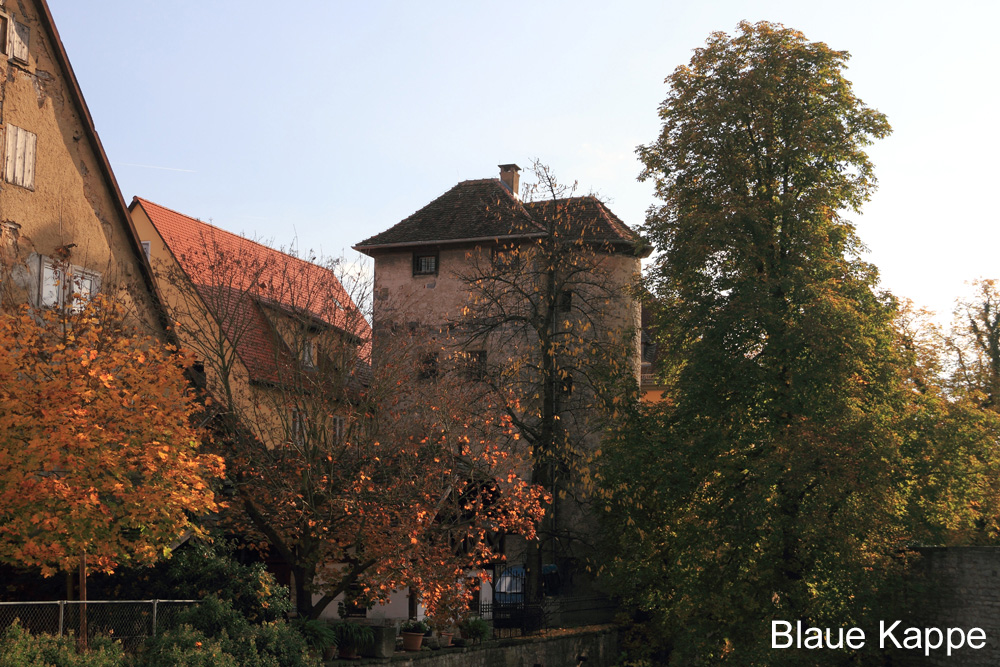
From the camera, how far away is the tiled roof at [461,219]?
3759cm

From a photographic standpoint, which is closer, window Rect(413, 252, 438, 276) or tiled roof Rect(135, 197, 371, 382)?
tiled roof Rect(135, 197, 371, 382)

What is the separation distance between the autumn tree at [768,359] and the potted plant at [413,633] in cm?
593

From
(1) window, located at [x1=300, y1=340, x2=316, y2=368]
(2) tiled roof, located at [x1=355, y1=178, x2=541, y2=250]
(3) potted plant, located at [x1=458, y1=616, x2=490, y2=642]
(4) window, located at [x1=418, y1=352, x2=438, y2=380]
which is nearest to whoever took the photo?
(1) window, located at [x1=300, y1=340, x2=316, y2=368]

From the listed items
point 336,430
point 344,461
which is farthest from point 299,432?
point 336,430

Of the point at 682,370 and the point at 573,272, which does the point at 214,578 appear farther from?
the point at 573,272

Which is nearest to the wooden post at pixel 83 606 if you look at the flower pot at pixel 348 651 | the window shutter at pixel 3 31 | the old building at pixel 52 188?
the old building at pixel 52 188

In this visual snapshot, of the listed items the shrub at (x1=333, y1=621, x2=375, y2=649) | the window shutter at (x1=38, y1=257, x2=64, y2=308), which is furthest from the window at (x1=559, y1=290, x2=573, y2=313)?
the window shutter at (x1=38, y1=257, x2=64, y2=308)

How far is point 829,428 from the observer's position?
69.6 feet

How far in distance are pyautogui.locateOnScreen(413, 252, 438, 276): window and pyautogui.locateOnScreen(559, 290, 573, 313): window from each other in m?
6.45

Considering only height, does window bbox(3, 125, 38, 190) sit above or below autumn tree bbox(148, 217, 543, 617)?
above

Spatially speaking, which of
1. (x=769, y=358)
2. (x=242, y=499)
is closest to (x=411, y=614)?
(x=242, y=499)

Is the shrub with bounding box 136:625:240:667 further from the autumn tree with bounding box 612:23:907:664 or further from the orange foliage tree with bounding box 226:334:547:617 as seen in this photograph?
the autumn tree with bounding box 612:23:907:664

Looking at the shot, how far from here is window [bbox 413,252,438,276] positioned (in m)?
39.0

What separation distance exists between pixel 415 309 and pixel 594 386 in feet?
38.8
